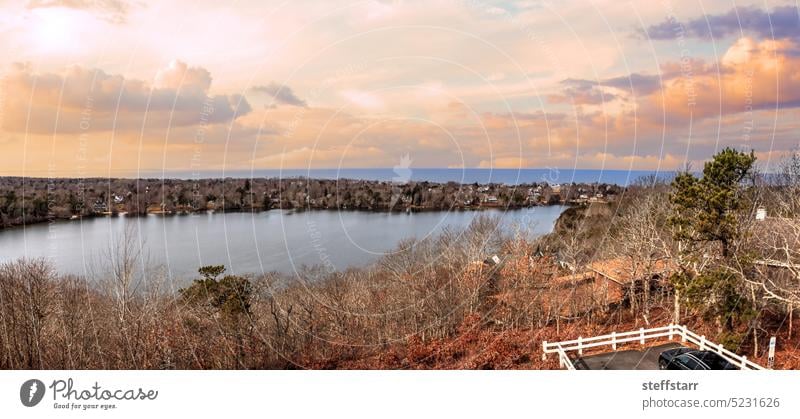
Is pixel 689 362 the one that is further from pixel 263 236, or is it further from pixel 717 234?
pixel 263 236

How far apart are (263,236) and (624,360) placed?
8568 millimetres

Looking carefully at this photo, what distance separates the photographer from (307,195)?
1109 cm

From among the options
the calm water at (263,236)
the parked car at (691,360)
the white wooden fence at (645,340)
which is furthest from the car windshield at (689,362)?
the calm water at (263,236)

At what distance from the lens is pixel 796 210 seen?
27.2ft

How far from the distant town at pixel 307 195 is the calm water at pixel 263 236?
241mm

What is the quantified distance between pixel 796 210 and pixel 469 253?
6.45 m

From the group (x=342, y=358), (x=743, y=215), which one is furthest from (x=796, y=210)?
(x=342, y=358)

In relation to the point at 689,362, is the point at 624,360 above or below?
below

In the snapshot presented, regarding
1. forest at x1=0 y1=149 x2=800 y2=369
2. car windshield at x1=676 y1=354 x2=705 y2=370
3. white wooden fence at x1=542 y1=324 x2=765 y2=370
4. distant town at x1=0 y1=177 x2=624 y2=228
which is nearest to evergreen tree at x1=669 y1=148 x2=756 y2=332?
forest at x1=0 y1=149 x2=800 y2=369

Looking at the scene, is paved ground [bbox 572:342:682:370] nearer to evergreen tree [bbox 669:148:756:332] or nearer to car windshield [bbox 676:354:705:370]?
car windshield [bbox 676:354:705:370]

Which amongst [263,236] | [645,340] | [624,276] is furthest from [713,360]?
[263,236]

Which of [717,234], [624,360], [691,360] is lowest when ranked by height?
[624,360]

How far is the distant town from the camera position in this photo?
10125 millimetres

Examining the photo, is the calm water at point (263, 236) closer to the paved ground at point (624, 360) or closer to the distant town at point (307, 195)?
the distant town at point (307, 195)
